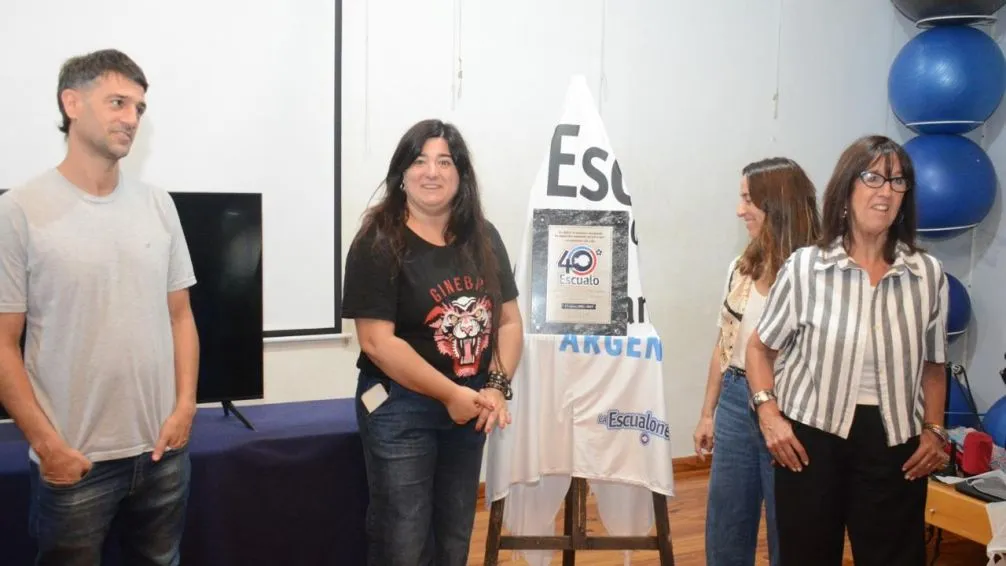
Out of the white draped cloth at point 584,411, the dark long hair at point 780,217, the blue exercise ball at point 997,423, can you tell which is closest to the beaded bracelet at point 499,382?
the white draped cloth at point 584,411

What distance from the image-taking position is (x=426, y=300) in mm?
1985

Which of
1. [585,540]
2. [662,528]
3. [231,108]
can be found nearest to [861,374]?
[662,528]

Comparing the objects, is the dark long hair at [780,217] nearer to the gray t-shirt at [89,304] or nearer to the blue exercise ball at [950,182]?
the gray t-shirt at [89,304]

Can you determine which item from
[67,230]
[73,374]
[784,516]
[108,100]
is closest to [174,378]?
[73,374]

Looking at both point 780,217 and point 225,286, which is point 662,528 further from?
point 225,286

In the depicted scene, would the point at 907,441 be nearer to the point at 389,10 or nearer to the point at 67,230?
the point at 67,230

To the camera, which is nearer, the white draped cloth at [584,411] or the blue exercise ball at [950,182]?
the white draped cloth at [584,411]

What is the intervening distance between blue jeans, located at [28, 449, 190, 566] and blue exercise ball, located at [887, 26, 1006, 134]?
3.50 meters

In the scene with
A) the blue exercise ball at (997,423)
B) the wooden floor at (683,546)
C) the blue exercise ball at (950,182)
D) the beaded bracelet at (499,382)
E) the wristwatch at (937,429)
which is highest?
the blue exercise ball at (950,182)

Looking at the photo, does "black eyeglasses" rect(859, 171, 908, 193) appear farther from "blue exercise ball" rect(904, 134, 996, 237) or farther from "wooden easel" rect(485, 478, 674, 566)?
"blue exercise ball" rect(904, 134, 996, 237)

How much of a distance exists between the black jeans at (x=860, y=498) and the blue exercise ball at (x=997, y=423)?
1.92 meters

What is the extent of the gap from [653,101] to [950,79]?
4.31ft

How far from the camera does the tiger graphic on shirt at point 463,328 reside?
201cm

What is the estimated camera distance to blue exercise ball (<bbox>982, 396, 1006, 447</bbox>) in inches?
133
